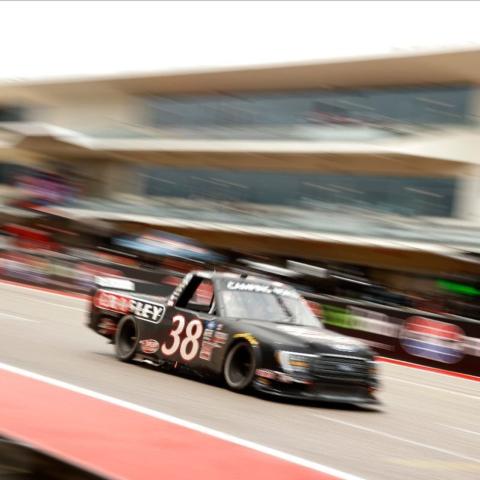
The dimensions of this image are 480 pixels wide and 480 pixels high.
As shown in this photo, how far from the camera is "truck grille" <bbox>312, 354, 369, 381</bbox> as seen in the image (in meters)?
10.7

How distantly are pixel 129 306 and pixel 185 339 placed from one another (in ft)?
5.19

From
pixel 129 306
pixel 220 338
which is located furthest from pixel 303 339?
pixel 129 306

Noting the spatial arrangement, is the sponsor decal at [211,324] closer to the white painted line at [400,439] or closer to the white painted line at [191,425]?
the white painted line at [400,439]

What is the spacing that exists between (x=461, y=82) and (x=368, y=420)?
28693 mm

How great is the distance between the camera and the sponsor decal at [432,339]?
61.8ft

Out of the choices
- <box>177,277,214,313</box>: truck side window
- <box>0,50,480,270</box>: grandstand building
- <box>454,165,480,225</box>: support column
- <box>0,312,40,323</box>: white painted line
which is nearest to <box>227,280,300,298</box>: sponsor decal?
<box>177,277,214,313</box>: truck side window

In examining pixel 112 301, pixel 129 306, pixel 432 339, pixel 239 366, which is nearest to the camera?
pixel 239 366

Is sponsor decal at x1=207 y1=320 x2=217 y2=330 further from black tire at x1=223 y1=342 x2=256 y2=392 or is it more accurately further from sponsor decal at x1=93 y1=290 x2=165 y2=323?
sponsor decal at x1=93 y1=290 x2=165 y2=323

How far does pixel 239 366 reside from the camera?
11320mm

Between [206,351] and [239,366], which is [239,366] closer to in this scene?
[239,366]

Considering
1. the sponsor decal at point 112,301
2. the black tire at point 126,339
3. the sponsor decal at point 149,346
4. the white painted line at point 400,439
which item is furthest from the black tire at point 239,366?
the sponsor decal at point 112,301

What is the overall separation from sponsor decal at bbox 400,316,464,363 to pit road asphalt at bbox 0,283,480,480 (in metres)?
2.50

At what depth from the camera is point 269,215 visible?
135 feet

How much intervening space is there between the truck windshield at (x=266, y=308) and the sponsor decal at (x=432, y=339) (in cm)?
725
